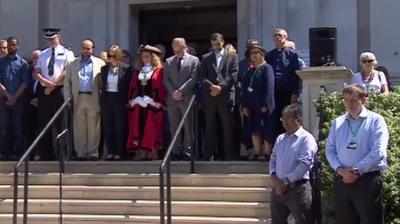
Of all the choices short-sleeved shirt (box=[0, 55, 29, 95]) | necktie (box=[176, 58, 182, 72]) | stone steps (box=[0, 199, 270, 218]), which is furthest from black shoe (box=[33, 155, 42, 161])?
necktie (box=[176, 58, 182, 72])

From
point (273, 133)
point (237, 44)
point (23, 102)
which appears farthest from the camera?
point (237, 44)

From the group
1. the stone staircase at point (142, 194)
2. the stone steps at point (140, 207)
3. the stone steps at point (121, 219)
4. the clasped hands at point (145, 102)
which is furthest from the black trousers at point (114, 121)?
the stone steps at point (121, 219)

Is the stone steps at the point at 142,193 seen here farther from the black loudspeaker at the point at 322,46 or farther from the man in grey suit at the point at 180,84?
the black loudspeaker at the point at 322,46

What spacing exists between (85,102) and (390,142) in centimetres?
513

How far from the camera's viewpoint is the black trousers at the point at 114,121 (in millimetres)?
12617

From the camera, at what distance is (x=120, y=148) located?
12.7 meters

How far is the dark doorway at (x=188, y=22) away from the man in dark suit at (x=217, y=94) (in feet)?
16.9

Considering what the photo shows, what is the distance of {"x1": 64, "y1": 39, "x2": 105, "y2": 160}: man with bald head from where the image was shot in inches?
505

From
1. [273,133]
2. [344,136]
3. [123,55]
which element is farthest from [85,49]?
[344,136]

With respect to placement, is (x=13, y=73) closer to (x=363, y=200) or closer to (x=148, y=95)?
(x=148, y=95)

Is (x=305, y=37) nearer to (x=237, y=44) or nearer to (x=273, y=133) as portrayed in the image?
(x=237, y=44)

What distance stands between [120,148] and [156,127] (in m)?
0.69

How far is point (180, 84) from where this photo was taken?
1223 centimetres

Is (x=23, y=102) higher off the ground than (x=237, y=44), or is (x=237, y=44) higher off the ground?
(x=237, y=44)
